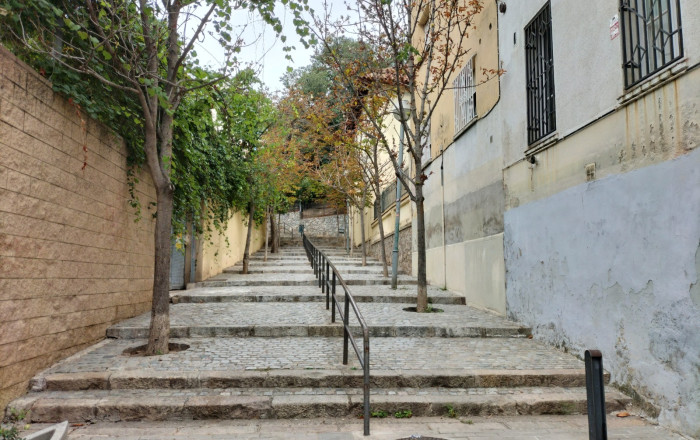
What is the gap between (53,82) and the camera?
5.01m

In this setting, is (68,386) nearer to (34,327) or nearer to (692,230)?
(34,327)

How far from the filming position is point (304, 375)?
4.81m

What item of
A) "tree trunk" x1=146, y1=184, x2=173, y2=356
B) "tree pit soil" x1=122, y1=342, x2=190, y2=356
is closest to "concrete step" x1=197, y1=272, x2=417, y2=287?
"tree pit soil" x1=122, y1=342, x2=190, y2=356

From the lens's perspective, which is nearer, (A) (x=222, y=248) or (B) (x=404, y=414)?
(B) (x=404, y=414)

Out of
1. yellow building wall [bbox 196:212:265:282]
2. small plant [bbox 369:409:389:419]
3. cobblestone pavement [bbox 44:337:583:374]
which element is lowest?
small plant [bbox 369:409:389:419]

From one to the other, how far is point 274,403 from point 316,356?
124 centimetres

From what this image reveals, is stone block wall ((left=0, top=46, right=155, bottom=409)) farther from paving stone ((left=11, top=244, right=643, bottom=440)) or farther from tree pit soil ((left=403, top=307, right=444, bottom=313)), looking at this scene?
tree pit soil ((left=403, top=307, right=444, bottom=313))

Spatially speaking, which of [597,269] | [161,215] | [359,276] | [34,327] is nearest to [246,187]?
[359,276]

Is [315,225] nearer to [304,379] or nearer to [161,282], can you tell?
[161,282]

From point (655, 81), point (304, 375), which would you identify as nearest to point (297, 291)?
point (304, 375)

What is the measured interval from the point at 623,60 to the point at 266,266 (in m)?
12.9

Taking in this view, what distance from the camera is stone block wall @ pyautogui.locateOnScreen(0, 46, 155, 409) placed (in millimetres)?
4266

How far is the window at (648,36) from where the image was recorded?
13.8 feet

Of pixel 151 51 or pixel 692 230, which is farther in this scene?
pixel 151 51
